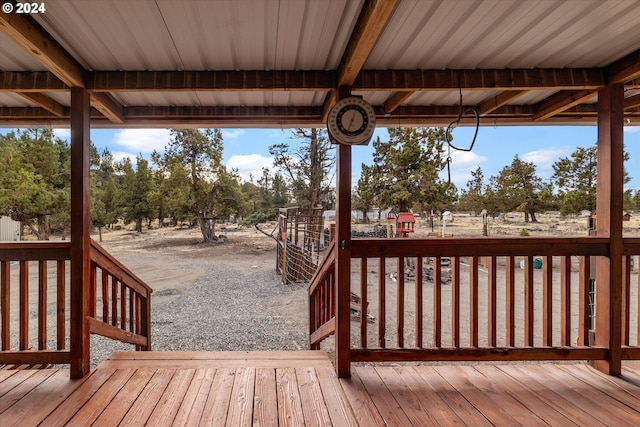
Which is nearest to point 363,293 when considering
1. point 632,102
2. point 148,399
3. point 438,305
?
point 438,305

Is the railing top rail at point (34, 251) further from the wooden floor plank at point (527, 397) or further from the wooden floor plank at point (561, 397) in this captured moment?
the wooden floor plank at point (561, 397)

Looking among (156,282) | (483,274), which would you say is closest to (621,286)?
(483,274)

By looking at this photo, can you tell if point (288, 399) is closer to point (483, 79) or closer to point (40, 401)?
point (40, 401)

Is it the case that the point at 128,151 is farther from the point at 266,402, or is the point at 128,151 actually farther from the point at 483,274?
the point at 483,274

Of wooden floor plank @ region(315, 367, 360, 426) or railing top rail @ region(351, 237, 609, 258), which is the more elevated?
railing top rail @ region(351, 237, 609, 258)

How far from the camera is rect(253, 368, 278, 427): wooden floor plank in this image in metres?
1.67

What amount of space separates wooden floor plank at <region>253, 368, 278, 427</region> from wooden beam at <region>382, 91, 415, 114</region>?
89.8 inches

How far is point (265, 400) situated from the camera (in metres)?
1.85

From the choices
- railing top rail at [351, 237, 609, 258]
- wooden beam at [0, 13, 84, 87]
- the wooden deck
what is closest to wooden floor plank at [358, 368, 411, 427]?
the wooden deck

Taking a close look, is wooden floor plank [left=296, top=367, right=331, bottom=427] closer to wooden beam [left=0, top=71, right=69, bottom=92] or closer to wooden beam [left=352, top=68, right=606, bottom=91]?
wooden beam [left=352, top=68, right=606, bottom=91]

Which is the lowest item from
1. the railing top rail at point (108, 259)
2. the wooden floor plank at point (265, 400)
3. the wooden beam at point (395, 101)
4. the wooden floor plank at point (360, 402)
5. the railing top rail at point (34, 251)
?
the wooden floor plank at point (360, 402)

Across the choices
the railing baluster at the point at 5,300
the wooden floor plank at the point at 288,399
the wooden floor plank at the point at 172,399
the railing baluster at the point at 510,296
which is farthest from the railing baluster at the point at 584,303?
the railing baluster at the point at 5,300

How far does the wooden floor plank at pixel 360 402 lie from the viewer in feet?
5.49

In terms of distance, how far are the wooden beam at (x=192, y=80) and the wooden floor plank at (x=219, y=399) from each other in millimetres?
1989
